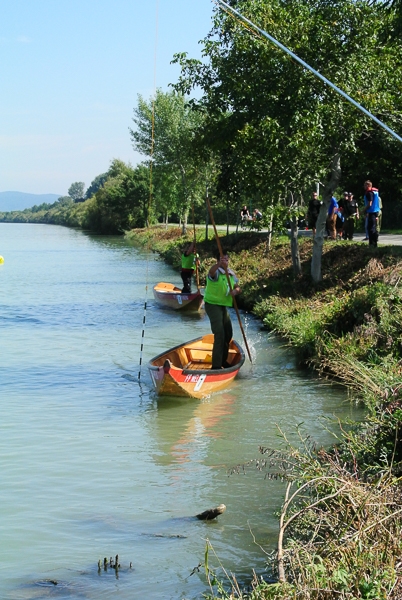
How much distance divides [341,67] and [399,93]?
1.67 metres

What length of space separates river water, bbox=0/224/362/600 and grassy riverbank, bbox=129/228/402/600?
1.61 feet

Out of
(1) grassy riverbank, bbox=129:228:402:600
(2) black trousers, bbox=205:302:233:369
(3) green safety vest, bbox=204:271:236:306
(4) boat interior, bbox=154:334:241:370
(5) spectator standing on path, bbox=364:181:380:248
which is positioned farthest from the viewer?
(5) spectator standing on path, bbox=364:181:380:248

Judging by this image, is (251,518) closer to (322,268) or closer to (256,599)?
(256,599)

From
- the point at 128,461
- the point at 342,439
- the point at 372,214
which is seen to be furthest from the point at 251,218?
the point at 342,439

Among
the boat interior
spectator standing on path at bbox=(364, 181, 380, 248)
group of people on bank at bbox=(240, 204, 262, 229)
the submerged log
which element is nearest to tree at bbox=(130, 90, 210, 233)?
group of people on bank at bbox=(240, 204, 262, 229)

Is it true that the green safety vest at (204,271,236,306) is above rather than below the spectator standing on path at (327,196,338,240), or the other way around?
below

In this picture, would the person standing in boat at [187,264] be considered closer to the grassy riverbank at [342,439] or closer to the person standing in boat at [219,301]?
the grassy riverbank at [342,439]

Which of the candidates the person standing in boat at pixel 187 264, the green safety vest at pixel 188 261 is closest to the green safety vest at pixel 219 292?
the person standing in boat at pixel 187 264

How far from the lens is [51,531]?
8.01 m

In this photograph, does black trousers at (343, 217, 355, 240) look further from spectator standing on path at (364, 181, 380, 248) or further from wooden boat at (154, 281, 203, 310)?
wooden boat at (154, 281, 203, 310)

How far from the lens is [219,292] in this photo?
550 inches

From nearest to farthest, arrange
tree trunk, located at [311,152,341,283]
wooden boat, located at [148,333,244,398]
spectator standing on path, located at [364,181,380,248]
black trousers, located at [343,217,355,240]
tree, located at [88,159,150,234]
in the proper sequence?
wooden boat, located at [148,333,244,398], tree trunk, located at [311,152,341,283], spectator standing on path, located at [364,181,380,248], black trousers, located at [343,217,355,240], tree, located at [88,159,150,234]

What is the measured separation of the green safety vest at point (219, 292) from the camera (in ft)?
45.8

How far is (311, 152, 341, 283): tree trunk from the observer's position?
67.4 feet
